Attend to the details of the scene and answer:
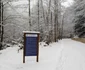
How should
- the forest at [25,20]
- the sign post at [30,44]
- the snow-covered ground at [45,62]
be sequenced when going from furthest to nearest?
the forest at [25,20] < the sign post at [30,44] < the snow-covered ground at [45,62]

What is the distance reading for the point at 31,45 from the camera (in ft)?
28.5

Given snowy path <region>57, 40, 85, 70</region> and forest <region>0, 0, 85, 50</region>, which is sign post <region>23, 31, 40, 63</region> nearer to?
snowy path <region>57, 40, 85, 70</region>

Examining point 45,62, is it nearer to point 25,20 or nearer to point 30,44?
point 30,44

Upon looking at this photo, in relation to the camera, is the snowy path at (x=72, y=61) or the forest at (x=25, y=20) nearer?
the snowy path at (x=72, y=61)

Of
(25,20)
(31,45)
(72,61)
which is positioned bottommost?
(72,61)

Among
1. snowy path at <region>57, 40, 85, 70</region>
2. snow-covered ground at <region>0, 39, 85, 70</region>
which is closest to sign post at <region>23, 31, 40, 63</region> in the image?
snow-covered ground at <region>0, 39, 85, 70</region>

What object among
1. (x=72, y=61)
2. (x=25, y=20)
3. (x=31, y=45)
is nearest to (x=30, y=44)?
(x=31, y=45)

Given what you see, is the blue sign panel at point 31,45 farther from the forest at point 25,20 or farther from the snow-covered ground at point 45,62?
the forest at point 25,20

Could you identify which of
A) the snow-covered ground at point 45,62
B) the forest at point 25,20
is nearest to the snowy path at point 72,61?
the snow-covered ground at point 45,62

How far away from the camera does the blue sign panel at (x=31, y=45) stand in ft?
28.1

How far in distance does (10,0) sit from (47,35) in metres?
10.2

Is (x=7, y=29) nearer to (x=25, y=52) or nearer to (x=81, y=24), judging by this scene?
(x=25, y=52)

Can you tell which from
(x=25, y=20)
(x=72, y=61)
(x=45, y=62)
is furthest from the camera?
(x=25, y=20)

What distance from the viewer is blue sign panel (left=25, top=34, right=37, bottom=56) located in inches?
337
